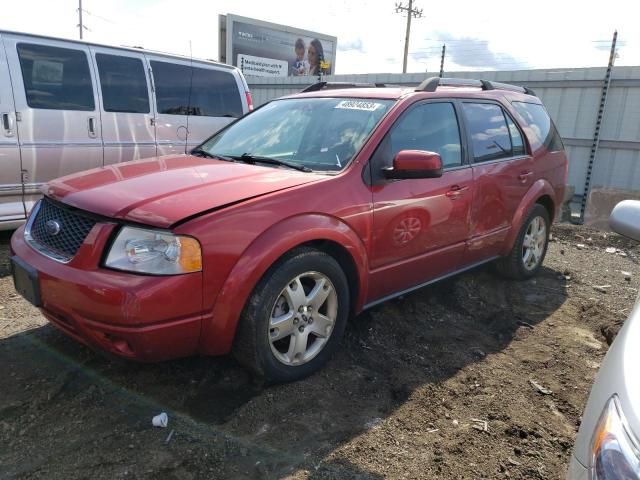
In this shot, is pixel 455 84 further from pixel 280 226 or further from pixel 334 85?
pixel 280 226

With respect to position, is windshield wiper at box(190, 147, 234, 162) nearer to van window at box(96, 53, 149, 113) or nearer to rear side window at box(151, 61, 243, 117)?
van window at box(96, 53, 149, 113)

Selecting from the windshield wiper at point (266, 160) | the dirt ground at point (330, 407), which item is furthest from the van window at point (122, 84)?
the windshield wiper at point (266, 160)

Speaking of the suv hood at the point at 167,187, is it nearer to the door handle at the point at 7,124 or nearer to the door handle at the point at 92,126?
the door handle at the point at 7,124

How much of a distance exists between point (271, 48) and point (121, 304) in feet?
83.1

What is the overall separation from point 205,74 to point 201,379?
4.77m

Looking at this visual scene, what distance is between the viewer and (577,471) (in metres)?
1.47

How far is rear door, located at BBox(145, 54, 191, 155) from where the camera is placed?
6078 mm

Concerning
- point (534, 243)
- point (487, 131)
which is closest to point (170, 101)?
point (487, 131)

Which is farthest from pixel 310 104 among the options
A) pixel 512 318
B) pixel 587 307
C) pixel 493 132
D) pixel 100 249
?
pixel 587 307

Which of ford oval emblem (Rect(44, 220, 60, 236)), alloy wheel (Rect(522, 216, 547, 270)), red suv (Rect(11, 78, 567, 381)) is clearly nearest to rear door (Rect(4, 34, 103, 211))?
red suv (Rect(11, 78, 567, 381))

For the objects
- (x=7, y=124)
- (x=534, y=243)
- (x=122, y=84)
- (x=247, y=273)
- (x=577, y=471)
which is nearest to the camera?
(x=577, y=471)

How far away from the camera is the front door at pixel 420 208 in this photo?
128 inches

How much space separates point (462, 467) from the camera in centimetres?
236

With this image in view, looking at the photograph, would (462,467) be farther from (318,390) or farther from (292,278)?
(292,278)
